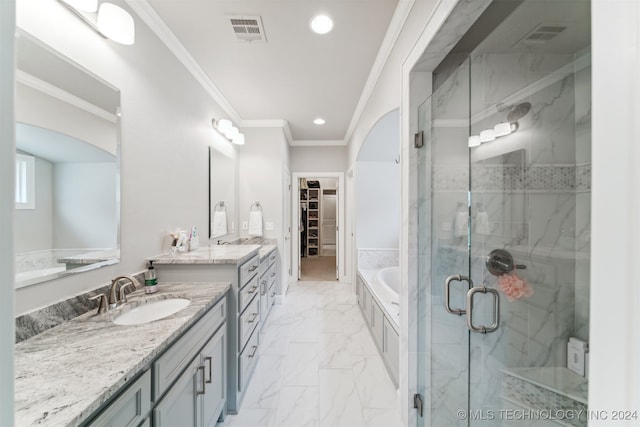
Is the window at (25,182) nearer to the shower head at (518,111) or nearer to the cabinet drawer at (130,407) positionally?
the cabinet drawer at (130,407)

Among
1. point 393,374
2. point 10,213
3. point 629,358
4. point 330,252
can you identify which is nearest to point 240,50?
point 10,213

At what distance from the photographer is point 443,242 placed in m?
1.50

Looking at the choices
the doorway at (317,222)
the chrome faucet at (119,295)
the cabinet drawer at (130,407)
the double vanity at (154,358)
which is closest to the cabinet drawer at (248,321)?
the double vanity at (154,358)

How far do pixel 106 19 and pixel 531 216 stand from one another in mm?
2598

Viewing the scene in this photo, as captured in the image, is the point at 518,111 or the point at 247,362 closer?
the point at 518,111

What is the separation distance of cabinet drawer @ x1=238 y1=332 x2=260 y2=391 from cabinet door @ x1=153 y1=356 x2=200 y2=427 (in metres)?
0.53

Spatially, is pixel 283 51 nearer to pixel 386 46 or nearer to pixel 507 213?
pixel 386 46

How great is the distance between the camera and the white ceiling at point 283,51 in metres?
1.57

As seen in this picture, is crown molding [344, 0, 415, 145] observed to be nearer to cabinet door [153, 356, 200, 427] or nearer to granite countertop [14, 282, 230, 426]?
granite countertop [14, 282, 230, 426]

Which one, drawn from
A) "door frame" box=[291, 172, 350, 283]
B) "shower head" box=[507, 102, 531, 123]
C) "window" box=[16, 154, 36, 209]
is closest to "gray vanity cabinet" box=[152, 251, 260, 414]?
"window" box=[16, 154, 36, 209]

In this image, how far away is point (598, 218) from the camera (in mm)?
445

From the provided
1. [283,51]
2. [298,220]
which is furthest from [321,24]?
[298,220]

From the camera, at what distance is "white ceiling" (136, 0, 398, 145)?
5.14 feet

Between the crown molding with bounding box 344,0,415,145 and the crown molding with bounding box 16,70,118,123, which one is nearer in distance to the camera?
the crown molding with bounding box 16,70,118,123
